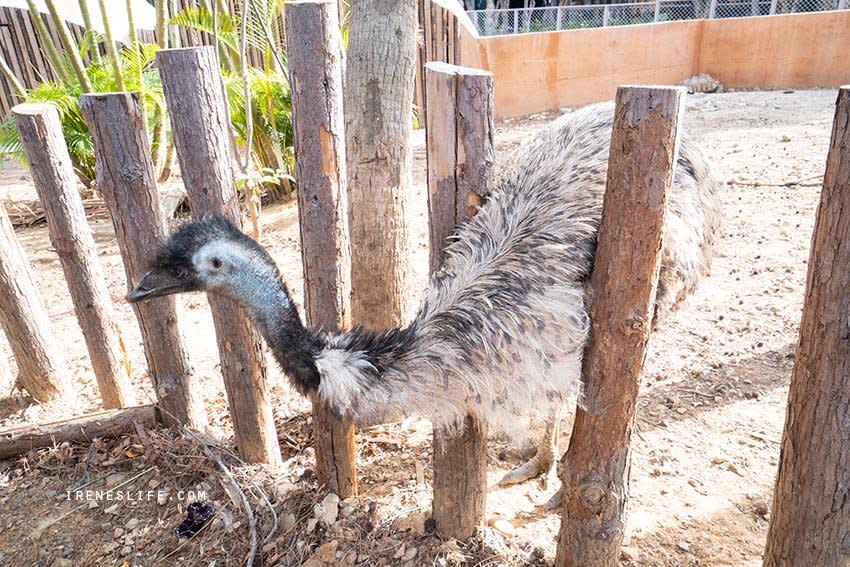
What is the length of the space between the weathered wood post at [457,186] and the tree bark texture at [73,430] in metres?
1.57

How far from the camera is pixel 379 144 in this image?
303cm

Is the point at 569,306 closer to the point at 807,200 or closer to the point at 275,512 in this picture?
the point at 275,512

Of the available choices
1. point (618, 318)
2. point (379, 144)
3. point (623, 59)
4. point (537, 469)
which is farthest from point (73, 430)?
point (623, 59)

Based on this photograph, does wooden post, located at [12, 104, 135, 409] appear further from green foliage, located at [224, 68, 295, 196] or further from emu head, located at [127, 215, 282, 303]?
green foliage, located at [224, 68, 295, 196]

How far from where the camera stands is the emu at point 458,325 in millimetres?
1981

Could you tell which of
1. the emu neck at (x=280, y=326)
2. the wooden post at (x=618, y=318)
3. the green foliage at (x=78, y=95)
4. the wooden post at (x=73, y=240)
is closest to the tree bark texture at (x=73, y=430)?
the wooden post at (x=73, y=240)

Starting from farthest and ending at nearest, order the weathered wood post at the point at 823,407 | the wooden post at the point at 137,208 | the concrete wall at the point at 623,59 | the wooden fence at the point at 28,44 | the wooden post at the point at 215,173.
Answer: the concrete wall at the point at 623,59 → the wooden fence at the point at 28,44 → the wooden post at the point at 137,208 → the wooden post at the point at 215,173 → the weathered wood post at the point at 823,407

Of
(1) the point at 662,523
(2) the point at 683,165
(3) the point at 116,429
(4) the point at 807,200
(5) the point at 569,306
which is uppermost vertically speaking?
(2) the point at 683,165

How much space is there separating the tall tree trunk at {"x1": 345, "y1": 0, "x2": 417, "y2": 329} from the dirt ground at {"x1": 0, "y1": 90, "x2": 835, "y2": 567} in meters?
0.85

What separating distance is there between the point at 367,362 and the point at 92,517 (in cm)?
171

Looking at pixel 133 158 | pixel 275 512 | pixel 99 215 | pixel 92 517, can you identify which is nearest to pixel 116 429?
pixel 92 517

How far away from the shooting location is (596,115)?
9.05 ft

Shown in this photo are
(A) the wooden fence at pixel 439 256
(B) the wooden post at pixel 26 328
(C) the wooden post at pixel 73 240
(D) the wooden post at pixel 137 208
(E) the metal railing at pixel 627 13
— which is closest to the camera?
(A) the wooden fence at pixel 439 256

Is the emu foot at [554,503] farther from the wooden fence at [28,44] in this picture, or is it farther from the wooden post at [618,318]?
the wooden fence at [28,44]
